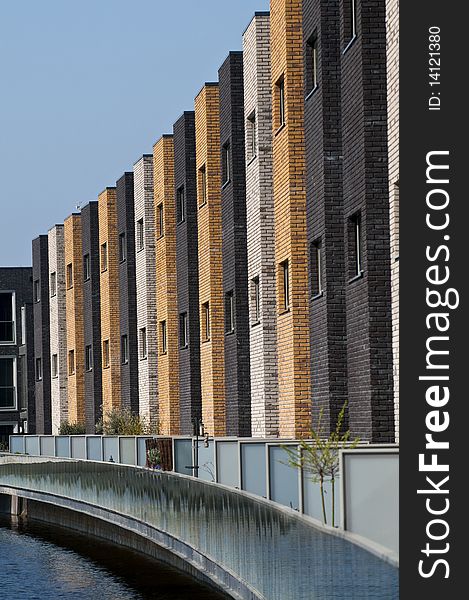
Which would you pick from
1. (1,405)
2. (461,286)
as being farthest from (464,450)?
(1,405)

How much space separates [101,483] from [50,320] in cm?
3366

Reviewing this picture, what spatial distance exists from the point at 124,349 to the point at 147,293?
17.1 feet

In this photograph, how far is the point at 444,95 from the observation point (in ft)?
30.7

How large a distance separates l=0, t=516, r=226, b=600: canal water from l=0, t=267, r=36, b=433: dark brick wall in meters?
33.3

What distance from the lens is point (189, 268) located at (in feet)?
151

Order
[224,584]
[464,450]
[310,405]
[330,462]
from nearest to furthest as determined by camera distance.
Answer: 1. [464,450]
2. [330,462]
3. [224,584]
4. [310,405]

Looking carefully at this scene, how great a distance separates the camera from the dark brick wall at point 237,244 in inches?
1506

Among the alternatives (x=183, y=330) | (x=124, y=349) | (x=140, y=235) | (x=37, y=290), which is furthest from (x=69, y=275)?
(x=183, y=330)

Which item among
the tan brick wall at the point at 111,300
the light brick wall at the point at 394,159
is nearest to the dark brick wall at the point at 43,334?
the tan brick wall at the point at 111,300

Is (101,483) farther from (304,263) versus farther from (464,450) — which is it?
(464,450)

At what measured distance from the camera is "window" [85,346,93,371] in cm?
6256

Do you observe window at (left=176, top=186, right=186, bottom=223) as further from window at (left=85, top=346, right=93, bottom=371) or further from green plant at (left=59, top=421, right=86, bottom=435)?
green plant at (left=59, top=421, right=86, bottom=435)

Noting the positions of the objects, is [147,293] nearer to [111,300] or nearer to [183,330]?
[183,330]

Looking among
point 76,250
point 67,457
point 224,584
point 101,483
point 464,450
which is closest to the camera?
point 464,450
